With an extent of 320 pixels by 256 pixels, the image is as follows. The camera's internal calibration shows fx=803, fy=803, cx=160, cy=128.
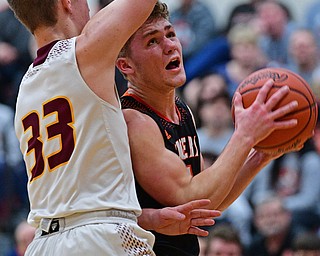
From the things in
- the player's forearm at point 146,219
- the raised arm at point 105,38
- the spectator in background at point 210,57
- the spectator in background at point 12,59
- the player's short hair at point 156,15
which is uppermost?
the raised arm at point 105,38

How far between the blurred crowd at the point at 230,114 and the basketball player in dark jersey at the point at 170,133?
2.94 m

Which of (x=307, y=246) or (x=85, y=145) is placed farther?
(x=307, y=246)

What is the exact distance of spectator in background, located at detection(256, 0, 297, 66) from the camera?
36.4ft

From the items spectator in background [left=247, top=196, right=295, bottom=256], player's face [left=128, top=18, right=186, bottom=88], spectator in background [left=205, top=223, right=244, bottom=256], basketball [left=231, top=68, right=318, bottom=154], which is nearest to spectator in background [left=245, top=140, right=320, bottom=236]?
spectator in background [left=247, top=196, right=295, bottom=256]

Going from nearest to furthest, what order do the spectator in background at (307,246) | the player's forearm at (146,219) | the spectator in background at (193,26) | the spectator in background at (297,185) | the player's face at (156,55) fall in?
the player's forearm at (146,219) < the player's face at (156,55) < the spectator in background at (307,246) < the spectator in background at (297,185) < the spectator in background at (193,26)

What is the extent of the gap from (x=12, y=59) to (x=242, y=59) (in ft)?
10.7

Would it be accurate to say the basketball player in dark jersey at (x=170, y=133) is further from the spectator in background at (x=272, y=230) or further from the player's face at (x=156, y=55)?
the spectator in background at (x=272, y=230)

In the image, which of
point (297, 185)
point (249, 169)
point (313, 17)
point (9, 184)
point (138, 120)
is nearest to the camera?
point (138, 120)

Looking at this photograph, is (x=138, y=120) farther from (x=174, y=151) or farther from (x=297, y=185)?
(x=297, y=185)

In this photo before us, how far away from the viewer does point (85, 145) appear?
13.7 feet

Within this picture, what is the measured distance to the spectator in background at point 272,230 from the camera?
29.1ft

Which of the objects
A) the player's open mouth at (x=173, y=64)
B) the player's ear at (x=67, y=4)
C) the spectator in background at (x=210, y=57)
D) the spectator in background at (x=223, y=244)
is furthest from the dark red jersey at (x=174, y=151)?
the spectator in background at (x=210, y=57)

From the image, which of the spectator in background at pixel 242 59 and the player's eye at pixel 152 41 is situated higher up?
the player's eye at pixel 152 41

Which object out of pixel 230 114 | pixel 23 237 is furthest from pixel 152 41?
pixel 230 114
